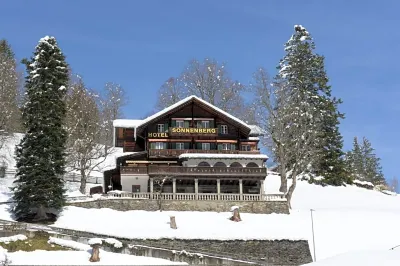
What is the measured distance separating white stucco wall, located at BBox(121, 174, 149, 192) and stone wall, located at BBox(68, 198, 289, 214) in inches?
215

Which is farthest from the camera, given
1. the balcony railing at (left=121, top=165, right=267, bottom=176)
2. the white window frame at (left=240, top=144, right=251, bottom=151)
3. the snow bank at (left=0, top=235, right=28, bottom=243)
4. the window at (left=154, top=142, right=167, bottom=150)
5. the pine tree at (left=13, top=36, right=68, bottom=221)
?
the white window frame at (left=240, top=144, right=251, bottom=151)

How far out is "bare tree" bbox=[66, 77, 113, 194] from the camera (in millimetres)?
50344

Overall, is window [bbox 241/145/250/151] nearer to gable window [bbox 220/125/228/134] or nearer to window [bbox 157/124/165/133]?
gable window [bbox 220/125/228/134]

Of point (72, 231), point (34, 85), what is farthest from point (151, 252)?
point (34, 85)

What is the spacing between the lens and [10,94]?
179 feet

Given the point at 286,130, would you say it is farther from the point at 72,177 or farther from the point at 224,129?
the point at 72,177

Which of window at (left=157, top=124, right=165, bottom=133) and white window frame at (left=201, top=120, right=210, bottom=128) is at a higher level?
white window frame at (left=201, top=120, right=210, bottom=128)

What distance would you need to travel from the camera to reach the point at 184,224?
3900 centimetres

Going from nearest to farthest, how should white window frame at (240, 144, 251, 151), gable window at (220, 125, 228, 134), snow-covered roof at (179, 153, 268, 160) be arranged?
snow-covered roof at (179, 153, 268, 160) → gable window at (220, 125, 228, 134) → white window frame at (240, 144, 251, 151)

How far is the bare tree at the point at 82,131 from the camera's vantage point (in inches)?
1982

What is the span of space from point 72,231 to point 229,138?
24798 millimetres

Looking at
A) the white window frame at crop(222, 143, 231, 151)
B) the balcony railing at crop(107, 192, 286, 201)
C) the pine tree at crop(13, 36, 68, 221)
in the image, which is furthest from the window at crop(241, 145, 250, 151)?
the pine tree at crop(13, 36, 68, 221)

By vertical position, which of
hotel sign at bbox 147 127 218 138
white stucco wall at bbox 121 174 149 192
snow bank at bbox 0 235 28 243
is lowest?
snow bank at bbox 0 235 28 243

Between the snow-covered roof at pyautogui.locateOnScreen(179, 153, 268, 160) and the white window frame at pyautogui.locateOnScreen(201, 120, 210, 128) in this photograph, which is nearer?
the snow-covered roof at pyautogui.locateOnScreen(179, 153, 268, 160)
